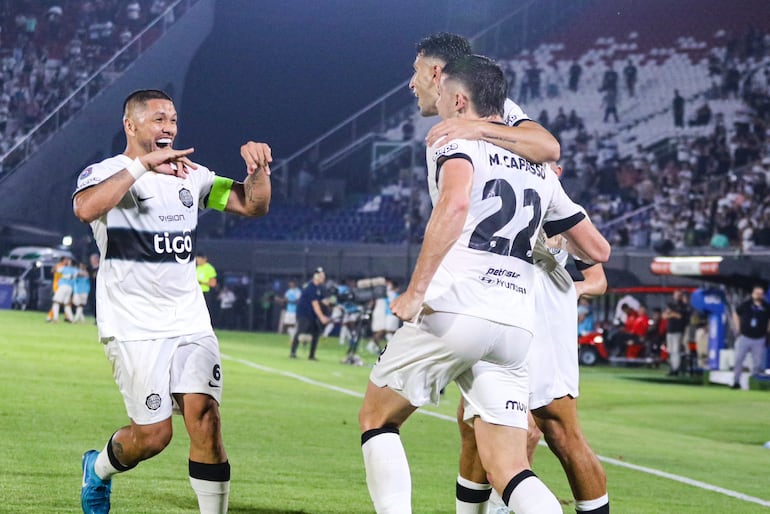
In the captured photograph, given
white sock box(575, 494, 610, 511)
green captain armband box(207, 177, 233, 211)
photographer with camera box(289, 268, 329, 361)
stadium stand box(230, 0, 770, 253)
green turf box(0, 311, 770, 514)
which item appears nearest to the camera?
white sock box(575, 494, 610, 511)

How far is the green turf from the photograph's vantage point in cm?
806

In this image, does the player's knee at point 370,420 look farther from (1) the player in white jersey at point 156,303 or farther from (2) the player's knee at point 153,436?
(2) the player's knee at point 153,436

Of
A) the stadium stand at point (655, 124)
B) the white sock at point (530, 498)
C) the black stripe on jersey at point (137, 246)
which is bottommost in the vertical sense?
the white sock at point (530, 498)

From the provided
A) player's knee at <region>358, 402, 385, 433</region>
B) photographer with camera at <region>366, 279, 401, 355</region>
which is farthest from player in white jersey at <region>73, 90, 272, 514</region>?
photographer with camera at <region>366, 279, 401, 355</region>

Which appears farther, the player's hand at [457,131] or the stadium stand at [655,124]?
the stadium stand at [655,124]

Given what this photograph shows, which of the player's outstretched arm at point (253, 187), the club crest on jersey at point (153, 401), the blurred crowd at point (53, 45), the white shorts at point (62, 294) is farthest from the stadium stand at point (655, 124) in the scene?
the club crest on jersey at point (153, 401)

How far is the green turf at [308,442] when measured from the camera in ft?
26.5

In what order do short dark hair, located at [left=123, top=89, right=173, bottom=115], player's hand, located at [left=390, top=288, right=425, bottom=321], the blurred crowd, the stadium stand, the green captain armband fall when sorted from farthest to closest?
the blurred crowd
the stadium stand
the green captain armband
short dark hair, located at [left=123, top=89, right=173, bottom=115]
player's hand, located at [left=390, top=288, right=425, bottom=321]

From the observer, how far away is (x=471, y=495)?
19.2ft

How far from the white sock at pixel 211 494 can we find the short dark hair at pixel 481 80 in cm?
221

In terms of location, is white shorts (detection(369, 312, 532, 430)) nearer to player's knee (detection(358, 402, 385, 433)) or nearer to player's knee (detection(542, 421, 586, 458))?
player's knee (detection(358, 402, 385, 433))

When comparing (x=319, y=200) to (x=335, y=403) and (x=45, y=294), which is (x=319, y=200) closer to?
(x=45, y=294)

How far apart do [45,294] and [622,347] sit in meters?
18.8

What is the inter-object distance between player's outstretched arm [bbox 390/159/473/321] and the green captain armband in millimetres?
1879
